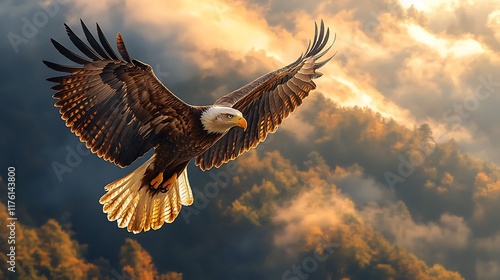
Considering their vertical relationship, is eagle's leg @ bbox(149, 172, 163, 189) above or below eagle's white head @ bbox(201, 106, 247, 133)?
below

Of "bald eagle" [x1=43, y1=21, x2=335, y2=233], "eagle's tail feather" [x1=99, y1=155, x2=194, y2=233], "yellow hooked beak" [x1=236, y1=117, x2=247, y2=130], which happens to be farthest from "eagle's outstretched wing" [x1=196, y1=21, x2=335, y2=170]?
"yellow hooked beak" [x1=236, y1=117, x2=247, y2=130]

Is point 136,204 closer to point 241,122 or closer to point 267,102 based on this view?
point 241,122

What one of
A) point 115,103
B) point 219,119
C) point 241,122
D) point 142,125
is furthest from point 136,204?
point 241,122

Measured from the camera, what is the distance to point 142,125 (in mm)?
13070

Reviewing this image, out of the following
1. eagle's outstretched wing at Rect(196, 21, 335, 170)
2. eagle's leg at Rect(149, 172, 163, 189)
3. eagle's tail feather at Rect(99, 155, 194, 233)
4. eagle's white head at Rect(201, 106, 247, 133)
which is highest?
eagle's outstretched wing at Rect(196, 21, 335, 170)

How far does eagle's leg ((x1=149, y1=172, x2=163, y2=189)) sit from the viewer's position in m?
13.6

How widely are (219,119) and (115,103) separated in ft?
5.11

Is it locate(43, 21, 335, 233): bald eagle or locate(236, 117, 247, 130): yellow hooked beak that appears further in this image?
locate(236, 117, 247, 130): yellow hooked beak

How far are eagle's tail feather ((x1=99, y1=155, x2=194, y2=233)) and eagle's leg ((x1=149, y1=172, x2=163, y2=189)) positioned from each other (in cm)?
13

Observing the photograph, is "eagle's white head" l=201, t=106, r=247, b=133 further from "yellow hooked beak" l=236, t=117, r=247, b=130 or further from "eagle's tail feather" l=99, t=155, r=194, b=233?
"eagle's tail feather" l=99, t=155, r=194, b=233

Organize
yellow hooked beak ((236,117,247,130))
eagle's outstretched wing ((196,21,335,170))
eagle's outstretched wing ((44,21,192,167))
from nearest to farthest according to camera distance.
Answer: eagle's outstretched wing ((44,21,192,167)) < yellow hooked beak ((236,117,247,130)) < eagle's outstretched wing ((196,21,335,170))

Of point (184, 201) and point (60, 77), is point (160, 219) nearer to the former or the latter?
point (184, 201)

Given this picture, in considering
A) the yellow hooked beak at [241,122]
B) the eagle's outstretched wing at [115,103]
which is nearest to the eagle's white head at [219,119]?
the yellow hooked beak at [241,122]

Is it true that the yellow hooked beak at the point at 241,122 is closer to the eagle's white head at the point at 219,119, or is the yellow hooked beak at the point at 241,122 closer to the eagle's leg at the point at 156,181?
the eagle's white head at the point at 219,119
